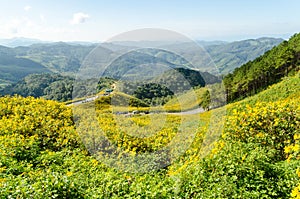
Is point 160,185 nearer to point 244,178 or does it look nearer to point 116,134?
point 244,178

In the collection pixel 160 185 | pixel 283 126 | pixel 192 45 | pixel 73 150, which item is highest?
pixel 192 45

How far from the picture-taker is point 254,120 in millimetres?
7156

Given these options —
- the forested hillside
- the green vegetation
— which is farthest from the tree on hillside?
the green vegetation

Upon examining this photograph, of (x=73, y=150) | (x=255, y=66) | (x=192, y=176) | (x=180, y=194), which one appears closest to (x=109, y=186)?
(x=180, y=194)

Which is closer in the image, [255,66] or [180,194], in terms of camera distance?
[180,194]

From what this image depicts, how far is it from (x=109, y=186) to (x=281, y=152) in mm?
4755

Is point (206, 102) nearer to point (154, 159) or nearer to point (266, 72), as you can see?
point (266, 72)

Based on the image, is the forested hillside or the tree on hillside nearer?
the forested hillside

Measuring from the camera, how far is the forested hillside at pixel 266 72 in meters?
51.1

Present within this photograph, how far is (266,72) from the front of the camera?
2109 inches

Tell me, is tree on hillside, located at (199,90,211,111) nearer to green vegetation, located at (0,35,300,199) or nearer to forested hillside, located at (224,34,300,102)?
forested hillside, located at (224,34,300,102)

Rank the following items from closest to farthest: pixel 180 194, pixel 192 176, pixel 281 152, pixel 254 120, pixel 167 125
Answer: pixel 180 194, pixel 192 176, pixel 281 152, pixel 254 120, pixel 167 125

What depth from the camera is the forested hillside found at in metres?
51.1

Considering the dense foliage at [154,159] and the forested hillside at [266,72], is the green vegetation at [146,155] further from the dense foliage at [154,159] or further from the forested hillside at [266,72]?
the forested hillside at [266,72]
